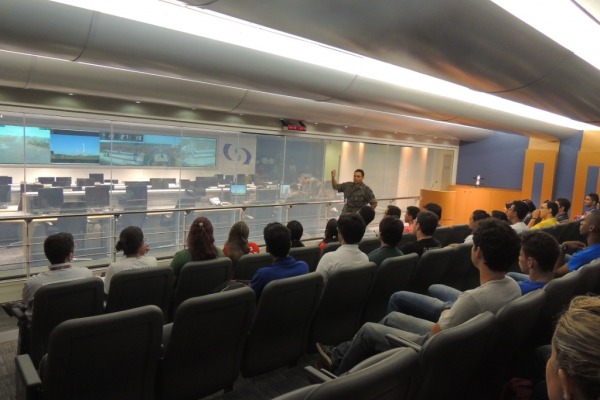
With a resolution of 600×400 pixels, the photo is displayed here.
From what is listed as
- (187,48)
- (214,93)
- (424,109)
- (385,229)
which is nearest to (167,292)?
(385,229)

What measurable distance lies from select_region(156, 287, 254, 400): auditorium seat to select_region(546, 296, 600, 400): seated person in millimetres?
1533

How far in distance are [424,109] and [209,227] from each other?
421cm

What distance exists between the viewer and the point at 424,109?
6504 millimetres

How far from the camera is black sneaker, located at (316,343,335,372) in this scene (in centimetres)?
267

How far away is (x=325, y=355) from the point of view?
2.75 metres

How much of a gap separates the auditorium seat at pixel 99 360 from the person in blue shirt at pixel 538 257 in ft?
7.42

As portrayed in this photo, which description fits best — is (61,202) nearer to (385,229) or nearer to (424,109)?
(385,229)

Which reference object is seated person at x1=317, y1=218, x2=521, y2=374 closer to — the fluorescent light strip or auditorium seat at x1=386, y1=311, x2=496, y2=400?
auditorium seat at x1=386, y1=311, x2=496, y2=400

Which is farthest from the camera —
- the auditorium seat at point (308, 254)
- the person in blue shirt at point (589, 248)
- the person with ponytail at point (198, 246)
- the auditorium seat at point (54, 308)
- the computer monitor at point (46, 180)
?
the computer monitor at point (46, 180)

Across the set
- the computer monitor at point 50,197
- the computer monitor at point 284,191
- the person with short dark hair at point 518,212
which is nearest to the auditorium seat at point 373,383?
the person with short dark hair at point 518,212

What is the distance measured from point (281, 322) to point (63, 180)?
5.08 metres

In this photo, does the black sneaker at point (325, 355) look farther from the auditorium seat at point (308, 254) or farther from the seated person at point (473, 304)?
the auditorium seat at point (308, 254)

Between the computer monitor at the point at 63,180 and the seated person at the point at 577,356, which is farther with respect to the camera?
the computer monitor at the point at 63,180

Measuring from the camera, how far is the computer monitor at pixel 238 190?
8266 millimetres
